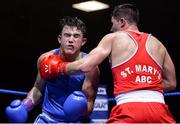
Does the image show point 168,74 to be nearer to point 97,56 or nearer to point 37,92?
point 97,56

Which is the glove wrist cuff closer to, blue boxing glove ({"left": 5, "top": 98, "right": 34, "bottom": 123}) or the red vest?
blue boxing glove ({"left": 5, "top": 98, "right": 34, "bottom": 123})

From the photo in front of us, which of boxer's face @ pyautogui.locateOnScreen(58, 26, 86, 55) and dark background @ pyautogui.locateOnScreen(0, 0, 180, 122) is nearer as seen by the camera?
boxer's face @ pyautogui.locateOnScreen(58, 26, 86, 55)

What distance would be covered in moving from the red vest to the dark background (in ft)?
10.8

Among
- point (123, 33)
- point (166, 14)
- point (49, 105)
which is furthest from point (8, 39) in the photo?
point (123, 33)

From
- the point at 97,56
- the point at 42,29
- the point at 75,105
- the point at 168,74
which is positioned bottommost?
the point at 42,29

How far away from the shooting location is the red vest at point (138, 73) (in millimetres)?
1797

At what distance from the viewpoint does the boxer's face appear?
7.30 feet

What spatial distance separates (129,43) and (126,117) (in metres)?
0.39

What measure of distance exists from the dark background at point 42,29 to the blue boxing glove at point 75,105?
3213 millimetres

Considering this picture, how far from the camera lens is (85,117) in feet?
7.19

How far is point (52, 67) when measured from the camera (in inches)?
81.6

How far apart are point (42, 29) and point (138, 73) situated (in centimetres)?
459

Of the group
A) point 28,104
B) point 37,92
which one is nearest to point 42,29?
point 37,92

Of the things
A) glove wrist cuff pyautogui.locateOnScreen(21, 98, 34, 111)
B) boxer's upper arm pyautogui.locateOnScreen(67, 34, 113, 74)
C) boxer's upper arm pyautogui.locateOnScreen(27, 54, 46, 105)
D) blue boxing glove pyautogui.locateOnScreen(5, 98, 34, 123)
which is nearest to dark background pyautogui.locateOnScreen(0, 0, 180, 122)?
boxer's upper arm pyautogui.locateOnScreen(27, 54, 46, 105)
